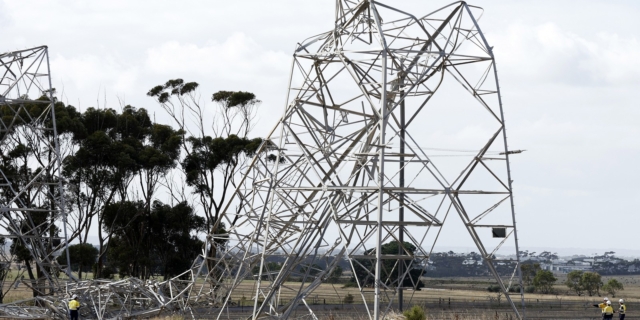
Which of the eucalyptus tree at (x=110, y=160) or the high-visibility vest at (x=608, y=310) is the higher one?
the eucalyptus tree at (x=110, y=160)

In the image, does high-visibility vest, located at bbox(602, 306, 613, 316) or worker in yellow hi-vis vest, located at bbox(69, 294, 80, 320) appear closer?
worker in yellow hi-vis vest, located at bbox(69, 294, 80, 320)

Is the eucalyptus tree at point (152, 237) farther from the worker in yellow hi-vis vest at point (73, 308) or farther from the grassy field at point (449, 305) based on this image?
the worker in yellow hi-vis vest at point (73, 308)

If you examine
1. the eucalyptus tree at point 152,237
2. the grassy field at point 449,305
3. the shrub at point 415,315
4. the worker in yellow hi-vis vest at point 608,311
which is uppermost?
the eucalyptus tree at point 152,237

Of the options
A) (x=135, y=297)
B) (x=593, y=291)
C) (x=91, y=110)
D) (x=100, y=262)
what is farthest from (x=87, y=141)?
(x=593, y=291)

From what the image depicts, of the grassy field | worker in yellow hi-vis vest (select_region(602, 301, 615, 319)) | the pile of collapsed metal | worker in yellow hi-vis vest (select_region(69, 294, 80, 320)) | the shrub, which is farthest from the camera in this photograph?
the grassy field

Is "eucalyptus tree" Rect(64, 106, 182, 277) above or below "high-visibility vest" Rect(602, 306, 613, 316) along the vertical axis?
above

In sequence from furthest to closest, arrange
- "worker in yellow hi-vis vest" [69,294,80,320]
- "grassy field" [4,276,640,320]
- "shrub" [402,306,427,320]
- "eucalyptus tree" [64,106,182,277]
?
1. "eucalyptus tree" [64,106,182,277]
2. "grassy field" [4,276,640,320]
3. "worker in yellow hi-vis vest" [69,294,80,320]
4. "shrub" [402,306,427,320]

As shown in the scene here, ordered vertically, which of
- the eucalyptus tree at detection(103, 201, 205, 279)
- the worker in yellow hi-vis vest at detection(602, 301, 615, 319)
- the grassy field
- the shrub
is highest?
the eucalyptus tree at detection(103, 201, 205, 279)

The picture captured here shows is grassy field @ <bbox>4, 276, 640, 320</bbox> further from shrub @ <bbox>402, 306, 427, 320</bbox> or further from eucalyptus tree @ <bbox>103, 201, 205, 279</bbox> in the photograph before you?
eucalyptus tree @ <bbox>103, 201, 205, 279</bbox>

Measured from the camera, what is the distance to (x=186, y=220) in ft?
217

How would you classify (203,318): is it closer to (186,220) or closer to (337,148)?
(337,148)

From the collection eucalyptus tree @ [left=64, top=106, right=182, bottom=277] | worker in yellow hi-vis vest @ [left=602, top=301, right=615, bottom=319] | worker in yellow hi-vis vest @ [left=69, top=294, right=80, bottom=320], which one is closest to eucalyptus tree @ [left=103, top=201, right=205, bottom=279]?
eucalyptus tree @ [left=64, top=106, right=182, bottom=277]

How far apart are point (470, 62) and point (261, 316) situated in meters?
9.99

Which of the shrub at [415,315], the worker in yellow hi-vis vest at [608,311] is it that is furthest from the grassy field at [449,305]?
the worker in yellow hi-vis vest at [608,311]
